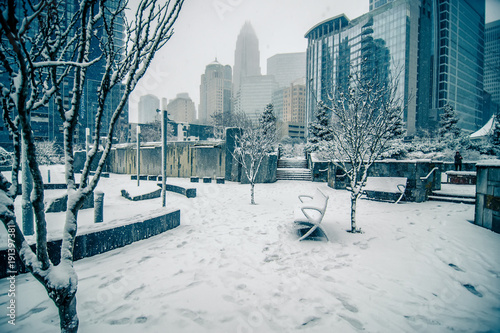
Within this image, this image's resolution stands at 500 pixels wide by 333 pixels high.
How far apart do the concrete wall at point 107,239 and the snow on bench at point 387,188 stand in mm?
6190

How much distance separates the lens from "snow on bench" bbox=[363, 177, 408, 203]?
7133mm

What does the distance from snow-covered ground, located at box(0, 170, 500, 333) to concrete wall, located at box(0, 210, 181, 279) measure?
133 mm

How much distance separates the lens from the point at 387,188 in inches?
293

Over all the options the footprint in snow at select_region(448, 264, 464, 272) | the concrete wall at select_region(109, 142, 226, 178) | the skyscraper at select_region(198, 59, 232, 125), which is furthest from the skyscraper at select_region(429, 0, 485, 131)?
the footprint in snow at select_region(448, 264, 464, 272)

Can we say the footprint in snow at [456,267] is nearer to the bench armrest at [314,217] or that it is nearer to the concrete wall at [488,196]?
the bench armrest at [314,217]

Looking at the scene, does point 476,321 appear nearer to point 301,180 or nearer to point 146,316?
point 146,316

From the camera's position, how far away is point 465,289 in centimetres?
255

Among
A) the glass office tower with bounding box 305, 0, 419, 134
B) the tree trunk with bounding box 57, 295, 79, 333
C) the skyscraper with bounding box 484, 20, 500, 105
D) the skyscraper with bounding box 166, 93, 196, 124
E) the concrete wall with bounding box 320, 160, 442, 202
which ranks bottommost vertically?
the tree trunk with bounding box 57, 295, 79, 333

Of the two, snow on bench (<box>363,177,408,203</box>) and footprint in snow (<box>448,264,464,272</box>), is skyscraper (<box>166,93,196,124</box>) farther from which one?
footprint in snow (<box>448,264,464,272</box>)

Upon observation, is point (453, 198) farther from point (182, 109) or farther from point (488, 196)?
point (182, 109)

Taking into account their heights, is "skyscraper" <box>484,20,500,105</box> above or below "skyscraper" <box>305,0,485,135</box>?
below

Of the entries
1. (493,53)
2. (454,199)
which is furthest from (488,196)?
(493,53)

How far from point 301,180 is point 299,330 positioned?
13134mm

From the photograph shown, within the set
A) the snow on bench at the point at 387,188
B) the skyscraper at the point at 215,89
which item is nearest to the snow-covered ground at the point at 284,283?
the snow on bench at the point at 387,188
